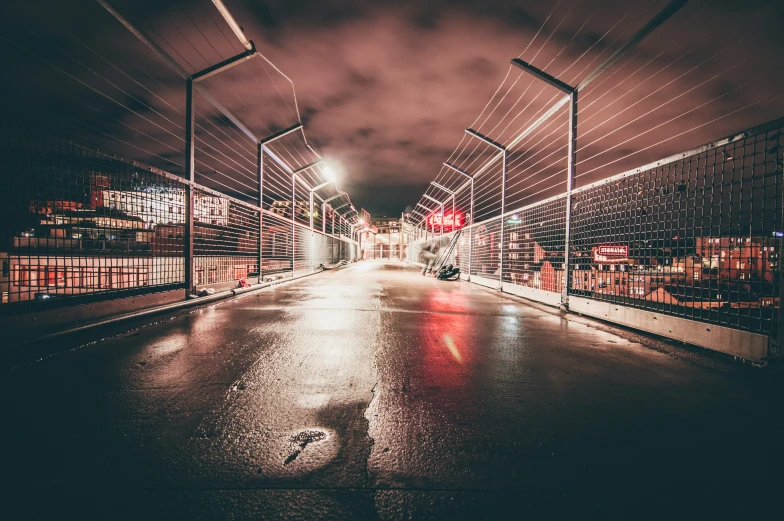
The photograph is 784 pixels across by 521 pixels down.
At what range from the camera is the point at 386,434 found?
1.52 m

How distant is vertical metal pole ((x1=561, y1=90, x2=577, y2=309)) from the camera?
5.23 metres

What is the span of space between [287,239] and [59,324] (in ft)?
27.5

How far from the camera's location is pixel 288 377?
220 centimetres

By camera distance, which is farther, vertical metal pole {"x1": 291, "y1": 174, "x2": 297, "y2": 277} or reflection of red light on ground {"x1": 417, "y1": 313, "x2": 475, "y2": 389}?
vertical metal pole {"x1": 291, "y1": 174, "x2": 297, "y2": 277}

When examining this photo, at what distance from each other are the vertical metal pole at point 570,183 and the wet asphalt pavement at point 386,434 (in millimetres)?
2405

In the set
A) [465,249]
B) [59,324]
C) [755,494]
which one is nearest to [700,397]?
[755,494]

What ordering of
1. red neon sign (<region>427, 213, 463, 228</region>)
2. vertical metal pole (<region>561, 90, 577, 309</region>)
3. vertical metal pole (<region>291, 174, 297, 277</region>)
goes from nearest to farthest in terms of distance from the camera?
1. vertical metal pole (<region>561, 90, 577, 309</region>)
2. vertical metal pole (<region>291, 174, 297, 277</region>)
3. red neon sign (<region>427, 213, 463, 228</region>)

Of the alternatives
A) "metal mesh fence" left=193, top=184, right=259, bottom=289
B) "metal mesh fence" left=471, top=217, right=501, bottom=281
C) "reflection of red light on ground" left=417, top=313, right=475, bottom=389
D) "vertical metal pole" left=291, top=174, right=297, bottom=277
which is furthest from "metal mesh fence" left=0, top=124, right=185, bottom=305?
"metal mesh fence" left=471, top=217, right=501, bottom=281

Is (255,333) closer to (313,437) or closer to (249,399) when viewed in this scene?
(249,399)

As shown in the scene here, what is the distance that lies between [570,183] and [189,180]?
21.4 ft

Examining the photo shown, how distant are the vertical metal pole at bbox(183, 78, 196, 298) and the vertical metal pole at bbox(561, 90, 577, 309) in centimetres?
639

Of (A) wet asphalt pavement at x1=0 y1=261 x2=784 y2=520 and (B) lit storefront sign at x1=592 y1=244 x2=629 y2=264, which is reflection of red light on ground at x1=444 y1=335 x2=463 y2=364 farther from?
(B) lit storefront sign at x1=592 y1=244 x2=629 y2=264

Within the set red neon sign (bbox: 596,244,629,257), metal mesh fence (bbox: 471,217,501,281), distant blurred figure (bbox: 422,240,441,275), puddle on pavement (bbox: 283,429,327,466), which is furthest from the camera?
distant blurred figure (bbox: 422,240,441,275)

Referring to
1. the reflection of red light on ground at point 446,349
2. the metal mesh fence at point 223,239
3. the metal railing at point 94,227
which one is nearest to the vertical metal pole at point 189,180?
the metal railing at point 94,227
